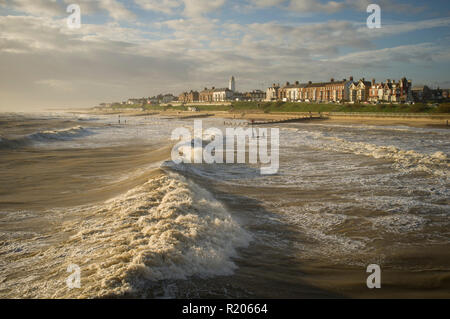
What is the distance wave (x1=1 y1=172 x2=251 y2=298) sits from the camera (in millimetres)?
4734

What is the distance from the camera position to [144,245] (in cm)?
586

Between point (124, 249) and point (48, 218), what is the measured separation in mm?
3464

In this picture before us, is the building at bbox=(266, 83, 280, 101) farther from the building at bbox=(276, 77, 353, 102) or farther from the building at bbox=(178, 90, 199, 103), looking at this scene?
the building at bbox=(178, 90, 199, 103)

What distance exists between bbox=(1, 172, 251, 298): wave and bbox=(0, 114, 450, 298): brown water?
0.09ft

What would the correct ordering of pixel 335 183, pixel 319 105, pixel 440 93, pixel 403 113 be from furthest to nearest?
pixel 440 93, pixel 319 105, pixel 403 113, pixel 335 183

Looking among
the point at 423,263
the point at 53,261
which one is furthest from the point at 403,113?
the point at 53,261

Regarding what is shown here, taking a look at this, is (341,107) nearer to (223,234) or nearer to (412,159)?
(412,159)

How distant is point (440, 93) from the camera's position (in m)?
101

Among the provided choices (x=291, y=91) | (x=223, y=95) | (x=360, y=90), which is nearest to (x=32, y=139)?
(x=360, y=90)

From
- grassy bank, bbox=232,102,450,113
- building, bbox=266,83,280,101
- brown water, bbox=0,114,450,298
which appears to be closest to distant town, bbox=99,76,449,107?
building, bbox=266,83,280,101
